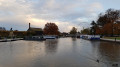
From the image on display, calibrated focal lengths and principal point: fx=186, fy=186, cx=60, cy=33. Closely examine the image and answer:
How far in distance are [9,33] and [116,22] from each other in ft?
158

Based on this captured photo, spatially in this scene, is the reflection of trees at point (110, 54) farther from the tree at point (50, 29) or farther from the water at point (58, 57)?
the tree at point (50, 29)

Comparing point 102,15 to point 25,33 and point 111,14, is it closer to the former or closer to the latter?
point 111,14

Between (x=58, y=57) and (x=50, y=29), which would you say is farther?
(x=50, y=29)

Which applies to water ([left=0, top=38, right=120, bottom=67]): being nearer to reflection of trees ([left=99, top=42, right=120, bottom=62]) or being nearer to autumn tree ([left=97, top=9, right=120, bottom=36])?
reflection of trees ([left=99, top=42, right=120, bottom=62])

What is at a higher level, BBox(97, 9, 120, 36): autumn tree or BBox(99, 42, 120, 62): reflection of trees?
BBox(97, 9, 120, 36): autumn tree

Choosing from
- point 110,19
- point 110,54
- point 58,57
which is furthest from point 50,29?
point 58,57

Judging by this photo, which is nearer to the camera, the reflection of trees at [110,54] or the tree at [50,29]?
the reflection of trees at [110,54]

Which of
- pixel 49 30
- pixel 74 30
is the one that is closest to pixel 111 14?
pixel 49 30

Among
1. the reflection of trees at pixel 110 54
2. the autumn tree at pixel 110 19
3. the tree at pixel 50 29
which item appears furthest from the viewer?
the tree at pixel 50 29

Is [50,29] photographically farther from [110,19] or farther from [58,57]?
[58,57]

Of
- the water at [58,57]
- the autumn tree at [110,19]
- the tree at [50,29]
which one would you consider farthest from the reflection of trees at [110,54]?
the tree at [50,29]

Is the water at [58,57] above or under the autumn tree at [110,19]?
under

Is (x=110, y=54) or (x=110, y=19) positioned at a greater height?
(x=110, y=19)

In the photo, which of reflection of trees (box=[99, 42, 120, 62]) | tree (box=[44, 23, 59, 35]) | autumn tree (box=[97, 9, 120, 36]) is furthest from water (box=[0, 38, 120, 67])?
tree (box=[44, 23, 59, 35])
